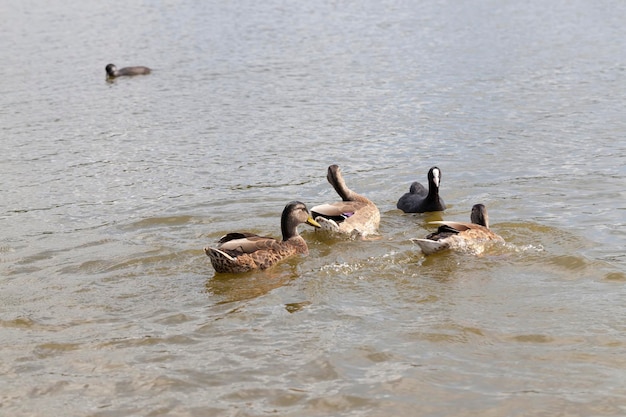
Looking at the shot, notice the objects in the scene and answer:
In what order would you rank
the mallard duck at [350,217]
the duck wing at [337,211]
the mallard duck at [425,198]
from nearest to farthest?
the mallard duck at [350,217] → the duck wing at [337,211] → the mallard duck at [425,198]

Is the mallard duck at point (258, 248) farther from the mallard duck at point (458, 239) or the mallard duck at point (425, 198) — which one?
the mallard duck at point (425, 198)

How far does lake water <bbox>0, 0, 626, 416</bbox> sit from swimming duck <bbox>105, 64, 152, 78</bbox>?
0.44 m

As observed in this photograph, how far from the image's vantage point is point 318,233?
465 inches

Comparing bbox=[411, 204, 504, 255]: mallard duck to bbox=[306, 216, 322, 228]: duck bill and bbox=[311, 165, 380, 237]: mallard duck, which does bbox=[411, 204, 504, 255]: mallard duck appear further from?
bbox=[306, 216, 322, 228]: duck bill

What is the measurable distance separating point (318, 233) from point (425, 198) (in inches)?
61.3

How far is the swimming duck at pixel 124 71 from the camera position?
80.6ft

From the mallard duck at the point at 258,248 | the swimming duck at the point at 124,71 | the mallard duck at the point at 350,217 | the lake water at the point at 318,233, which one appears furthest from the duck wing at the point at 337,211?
the swimming duck at the point at 124,71

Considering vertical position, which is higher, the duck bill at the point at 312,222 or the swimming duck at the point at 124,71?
the swimming duck at the point at 124,71

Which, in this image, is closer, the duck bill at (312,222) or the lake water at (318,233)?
the lake water at (318,233)

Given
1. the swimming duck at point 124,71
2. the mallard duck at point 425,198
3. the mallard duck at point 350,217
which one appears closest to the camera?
the mallard duck at point 350,217

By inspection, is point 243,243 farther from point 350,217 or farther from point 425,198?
point 425,198

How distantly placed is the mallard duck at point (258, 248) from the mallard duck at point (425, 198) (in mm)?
1898

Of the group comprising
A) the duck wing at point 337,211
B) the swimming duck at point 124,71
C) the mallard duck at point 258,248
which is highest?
the swimming duck at point 124,71

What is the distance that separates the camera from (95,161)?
51.7 ft
